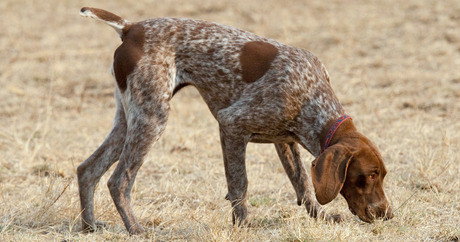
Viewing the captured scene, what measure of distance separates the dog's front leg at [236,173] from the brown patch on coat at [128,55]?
83 cm

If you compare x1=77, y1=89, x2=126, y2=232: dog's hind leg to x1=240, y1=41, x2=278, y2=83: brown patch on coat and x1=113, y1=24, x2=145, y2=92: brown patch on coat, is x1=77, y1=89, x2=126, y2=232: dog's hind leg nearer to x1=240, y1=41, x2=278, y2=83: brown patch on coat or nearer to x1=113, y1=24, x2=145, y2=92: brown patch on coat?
x1=113, y1=24, x2=145, y2=92: brown patch on coat

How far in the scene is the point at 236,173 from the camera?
4836mm

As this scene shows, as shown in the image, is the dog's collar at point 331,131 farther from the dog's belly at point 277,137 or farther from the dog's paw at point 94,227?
the dog's paw at point 94,227

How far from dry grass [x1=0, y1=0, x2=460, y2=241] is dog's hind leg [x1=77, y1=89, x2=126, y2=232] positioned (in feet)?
0.46

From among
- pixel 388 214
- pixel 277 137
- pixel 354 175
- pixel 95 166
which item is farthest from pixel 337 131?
pixel 95 166

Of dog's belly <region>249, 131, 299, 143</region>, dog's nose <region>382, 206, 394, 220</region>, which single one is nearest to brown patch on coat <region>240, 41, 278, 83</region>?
dog's belly <region>249, 131, 299, 143</region>

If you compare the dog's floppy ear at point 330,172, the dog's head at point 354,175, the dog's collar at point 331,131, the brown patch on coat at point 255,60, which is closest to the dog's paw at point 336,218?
the dog's head at point 354,175

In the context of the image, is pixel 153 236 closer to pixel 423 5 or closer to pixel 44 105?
pixel 44 105

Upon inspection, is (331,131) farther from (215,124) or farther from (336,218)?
(215,124)

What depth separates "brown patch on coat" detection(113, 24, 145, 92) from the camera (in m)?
4.79

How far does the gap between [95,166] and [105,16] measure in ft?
3.74

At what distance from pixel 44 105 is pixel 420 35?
670 cm

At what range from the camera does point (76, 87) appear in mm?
10609

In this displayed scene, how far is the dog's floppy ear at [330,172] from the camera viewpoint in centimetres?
409
